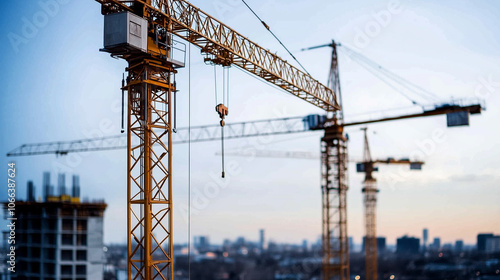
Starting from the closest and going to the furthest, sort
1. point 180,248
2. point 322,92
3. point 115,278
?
point 322,92 → point 115,278 → point 180,248

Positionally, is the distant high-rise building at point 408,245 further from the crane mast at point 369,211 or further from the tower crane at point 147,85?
the tower crane at point 147,85

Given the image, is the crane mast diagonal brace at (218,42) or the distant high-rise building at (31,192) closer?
the crane mast diagonal brace at (218,42)

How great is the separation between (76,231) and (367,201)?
33.3 metres

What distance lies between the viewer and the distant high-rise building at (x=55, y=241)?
50.3 m

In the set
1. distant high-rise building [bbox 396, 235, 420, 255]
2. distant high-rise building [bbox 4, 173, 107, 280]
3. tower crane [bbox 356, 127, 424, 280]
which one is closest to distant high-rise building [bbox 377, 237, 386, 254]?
distant high-rise building [bbox 396, 235, 420, 255]

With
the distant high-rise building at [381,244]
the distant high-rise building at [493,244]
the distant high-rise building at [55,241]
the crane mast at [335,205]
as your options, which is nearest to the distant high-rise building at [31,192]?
the distant high-rise building at [55,241]

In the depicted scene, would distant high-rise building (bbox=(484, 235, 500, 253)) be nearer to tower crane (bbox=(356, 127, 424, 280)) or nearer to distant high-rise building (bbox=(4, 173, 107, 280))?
tower crane (bbox=(356, 127, 424, 280))

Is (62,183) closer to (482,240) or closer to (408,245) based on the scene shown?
(482,240)

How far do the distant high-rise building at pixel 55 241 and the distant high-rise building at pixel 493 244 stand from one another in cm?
9240

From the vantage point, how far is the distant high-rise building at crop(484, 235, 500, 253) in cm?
11406

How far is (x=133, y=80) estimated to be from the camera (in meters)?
19.6

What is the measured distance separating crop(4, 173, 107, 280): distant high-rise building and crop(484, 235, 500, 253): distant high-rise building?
92.4 m

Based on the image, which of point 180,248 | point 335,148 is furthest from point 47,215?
point 180,248

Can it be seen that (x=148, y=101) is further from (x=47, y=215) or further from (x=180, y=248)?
(x=180, y=248)
